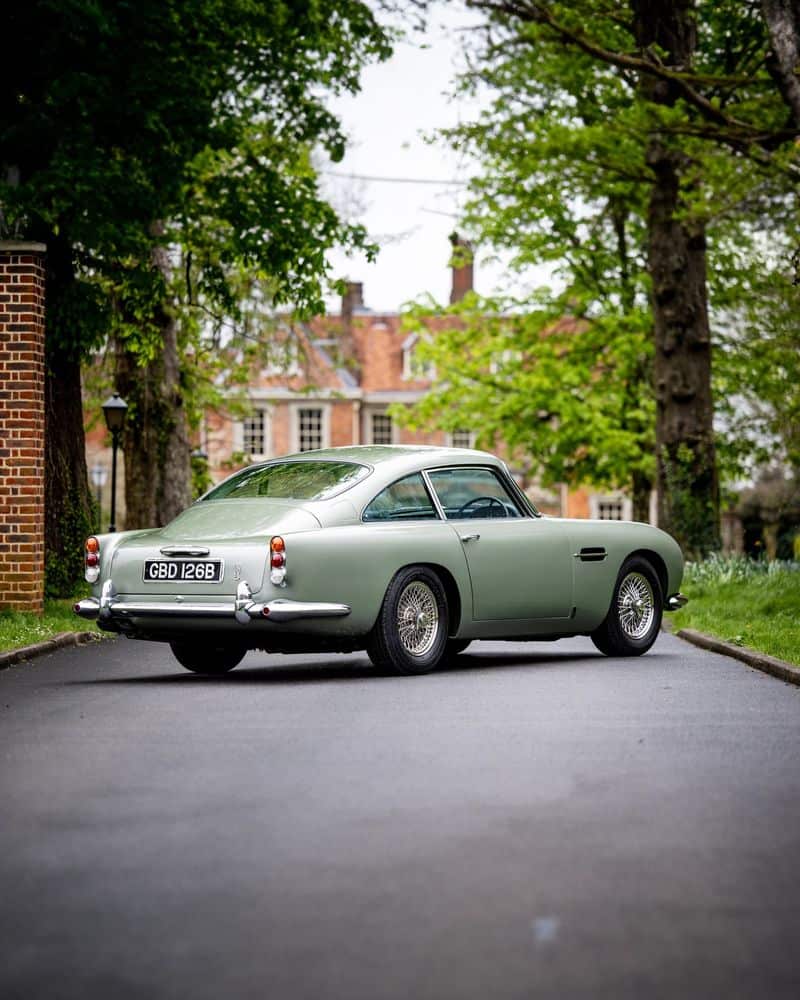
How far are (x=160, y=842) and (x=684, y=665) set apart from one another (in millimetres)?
7519

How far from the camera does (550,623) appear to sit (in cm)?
1278

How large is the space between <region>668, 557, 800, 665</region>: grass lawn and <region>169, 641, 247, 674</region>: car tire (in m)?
3.92

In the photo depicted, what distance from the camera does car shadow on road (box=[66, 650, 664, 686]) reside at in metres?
11.8

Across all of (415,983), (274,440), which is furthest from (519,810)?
(274,440)

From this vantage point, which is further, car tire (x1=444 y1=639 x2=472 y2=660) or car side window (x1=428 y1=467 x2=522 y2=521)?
car tire (x1=444 y1=639 x2=472 y2=660)

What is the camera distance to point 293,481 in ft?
39.6

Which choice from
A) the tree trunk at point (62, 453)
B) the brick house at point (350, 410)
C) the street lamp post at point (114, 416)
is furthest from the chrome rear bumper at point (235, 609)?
the brick house at point (350, 410)

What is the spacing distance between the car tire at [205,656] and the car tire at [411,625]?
1476 mm

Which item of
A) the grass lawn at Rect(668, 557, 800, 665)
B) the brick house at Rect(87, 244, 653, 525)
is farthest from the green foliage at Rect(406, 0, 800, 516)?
the brick house at Rect(87, 244, 653, 525)

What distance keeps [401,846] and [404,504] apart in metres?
6.30

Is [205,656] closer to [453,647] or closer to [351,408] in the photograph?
[453,647]

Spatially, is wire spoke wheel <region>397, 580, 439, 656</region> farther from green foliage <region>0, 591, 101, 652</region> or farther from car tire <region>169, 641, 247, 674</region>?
green foliage <region>0, 591, 101, 652</region>

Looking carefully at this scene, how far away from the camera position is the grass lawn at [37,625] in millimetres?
14021

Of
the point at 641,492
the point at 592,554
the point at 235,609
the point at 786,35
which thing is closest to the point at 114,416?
the point at 786,35
